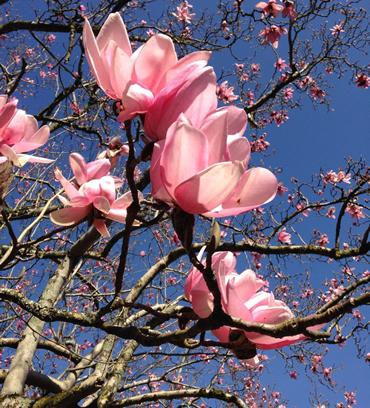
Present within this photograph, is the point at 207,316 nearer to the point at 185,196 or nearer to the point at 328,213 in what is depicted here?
the point at 185,196

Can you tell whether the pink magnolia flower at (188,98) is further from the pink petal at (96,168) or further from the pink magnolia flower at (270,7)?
the pink magnolia flower at (270,7)

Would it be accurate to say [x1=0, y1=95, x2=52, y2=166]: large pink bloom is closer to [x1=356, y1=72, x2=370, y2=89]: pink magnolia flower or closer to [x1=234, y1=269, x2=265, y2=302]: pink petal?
[x1=234, y1=269, x2=265, y2=302]: pink petal

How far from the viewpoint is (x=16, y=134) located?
2.40ft

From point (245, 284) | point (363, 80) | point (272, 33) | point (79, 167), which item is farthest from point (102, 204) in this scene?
point (363, 80)

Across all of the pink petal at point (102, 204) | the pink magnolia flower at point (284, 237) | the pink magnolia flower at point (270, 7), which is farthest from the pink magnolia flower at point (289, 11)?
the pink petal at point (102, 204)

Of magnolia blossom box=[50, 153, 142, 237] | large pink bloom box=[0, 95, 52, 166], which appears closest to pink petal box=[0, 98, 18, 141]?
large pink bloom box=[0, 95, 52, 166]

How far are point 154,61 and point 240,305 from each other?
0.38 meters

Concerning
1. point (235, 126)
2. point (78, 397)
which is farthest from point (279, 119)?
point (235, 126)

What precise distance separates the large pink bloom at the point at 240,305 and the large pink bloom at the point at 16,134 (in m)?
0.42

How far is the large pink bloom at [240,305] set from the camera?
501 mm

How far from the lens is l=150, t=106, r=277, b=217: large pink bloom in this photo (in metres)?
0.40

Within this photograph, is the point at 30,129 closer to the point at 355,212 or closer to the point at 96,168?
the point at 96,168

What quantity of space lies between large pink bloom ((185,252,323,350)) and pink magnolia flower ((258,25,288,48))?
412cm

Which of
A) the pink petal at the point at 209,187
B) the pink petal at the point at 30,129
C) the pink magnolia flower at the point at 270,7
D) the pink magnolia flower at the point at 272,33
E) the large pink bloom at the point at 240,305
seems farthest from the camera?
the pink magnolia flower at the point at 272,33
